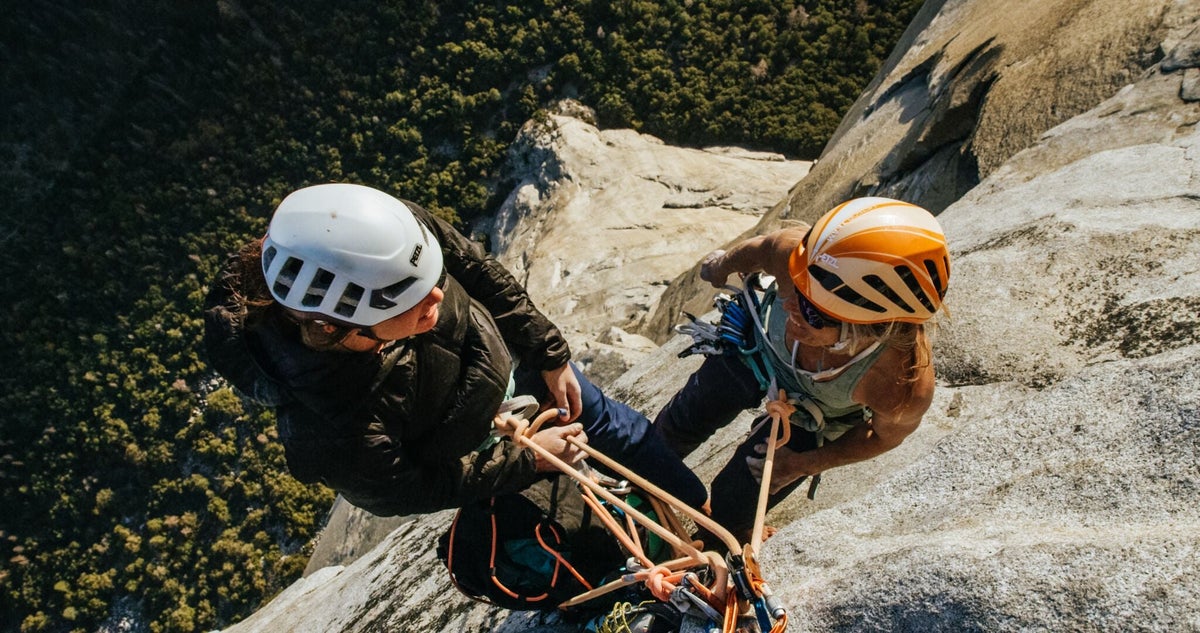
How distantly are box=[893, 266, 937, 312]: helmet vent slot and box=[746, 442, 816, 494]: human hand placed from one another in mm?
1045

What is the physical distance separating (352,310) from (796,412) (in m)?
2.34

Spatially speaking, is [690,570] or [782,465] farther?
[782,465]

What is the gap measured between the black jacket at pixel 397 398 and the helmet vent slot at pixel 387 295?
0.76ft

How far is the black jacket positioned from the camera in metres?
2.88

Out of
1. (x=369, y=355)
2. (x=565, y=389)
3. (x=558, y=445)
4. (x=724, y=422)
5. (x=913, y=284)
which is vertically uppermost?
(x=913, y=284)

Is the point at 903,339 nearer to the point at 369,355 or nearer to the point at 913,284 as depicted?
the point at 913,284

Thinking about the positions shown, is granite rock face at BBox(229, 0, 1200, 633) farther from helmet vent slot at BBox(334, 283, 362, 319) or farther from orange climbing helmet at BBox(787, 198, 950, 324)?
helmet vent slot at BBox(334, 283, 362, 319)

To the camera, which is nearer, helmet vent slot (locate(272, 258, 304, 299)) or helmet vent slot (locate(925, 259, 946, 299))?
helmet vent slot (locate(272, 258, 304, 299))

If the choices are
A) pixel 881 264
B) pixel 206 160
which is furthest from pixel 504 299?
pixel 206 160

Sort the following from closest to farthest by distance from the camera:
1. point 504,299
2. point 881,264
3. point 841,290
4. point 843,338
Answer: point 881,264 < point 841,290 < point 843,338 < point 504,299

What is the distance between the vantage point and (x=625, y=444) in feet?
14.2

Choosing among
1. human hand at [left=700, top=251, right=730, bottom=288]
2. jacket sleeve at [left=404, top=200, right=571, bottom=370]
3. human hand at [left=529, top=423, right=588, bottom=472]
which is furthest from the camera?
human hand at [left=700, top=251, right=730, bottom=288]

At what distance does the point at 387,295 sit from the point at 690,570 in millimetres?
1965

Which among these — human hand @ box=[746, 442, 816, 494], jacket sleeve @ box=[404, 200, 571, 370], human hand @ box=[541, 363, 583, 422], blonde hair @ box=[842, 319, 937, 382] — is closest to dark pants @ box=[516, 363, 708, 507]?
human hand @ box=[541, 363, 583, 422]
